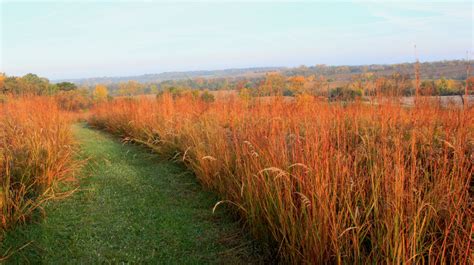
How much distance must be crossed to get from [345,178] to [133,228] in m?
1.91

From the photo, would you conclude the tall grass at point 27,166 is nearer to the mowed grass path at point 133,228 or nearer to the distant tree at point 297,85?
the mowed grass path at point 133,228

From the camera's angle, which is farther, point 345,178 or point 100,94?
point 100,94

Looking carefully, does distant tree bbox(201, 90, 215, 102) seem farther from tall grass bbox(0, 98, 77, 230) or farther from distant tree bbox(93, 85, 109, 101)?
distant tree bbox(93, 85, 109, 101)

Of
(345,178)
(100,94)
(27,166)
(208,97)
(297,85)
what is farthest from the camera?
(100,94)

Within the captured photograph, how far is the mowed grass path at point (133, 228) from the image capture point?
2740mm

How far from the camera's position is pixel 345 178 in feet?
8.24

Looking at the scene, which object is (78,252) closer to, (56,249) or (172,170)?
(56,249)

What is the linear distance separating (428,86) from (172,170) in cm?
381

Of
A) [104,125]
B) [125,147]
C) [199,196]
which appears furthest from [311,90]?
[104,125]

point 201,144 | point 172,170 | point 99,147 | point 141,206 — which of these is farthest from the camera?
point 99,147

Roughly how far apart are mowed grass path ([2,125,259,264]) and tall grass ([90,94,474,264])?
0.27m

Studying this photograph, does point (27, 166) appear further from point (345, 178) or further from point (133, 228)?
point (345, 178)

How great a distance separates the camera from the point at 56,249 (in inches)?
111

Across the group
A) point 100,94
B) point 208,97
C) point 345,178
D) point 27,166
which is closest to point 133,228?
point 27,166
